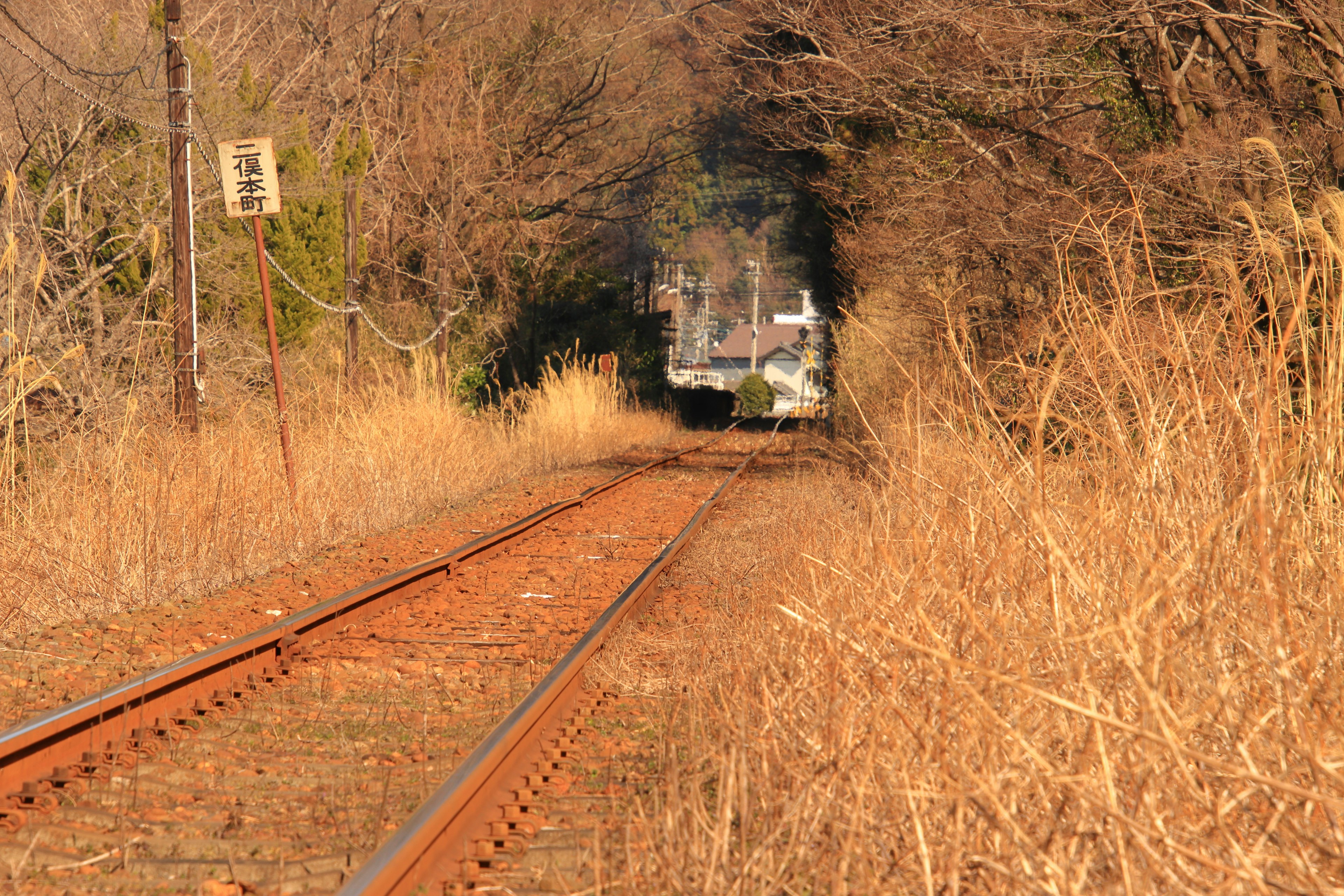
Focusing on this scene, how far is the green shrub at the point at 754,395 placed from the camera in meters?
54.5

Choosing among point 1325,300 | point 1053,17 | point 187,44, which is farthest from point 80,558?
point 187,44

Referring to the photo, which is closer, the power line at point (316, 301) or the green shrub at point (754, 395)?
the power line at point (316, 301)

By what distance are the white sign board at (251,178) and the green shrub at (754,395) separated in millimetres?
43235

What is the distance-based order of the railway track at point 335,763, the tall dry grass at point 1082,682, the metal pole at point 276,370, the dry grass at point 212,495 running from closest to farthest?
the tall dry grass at point 1082,682
the railway track at point 335,763
the dry grass at point 212,495
the metal pole at point 276,370

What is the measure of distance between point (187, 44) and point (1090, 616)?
1620 centimetres

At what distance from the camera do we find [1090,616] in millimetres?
3566

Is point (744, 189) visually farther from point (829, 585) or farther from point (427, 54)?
point (829, 585)

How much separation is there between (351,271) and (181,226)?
7065mm

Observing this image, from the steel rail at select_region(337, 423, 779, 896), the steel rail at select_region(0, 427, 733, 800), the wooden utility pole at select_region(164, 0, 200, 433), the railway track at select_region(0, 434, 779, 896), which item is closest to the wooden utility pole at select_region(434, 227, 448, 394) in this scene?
the wooden utility pole at select_region(164, 0, 200, 433)

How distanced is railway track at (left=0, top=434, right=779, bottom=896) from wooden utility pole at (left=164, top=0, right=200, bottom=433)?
4.99m

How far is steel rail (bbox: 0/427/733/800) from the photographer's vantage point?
377 cm

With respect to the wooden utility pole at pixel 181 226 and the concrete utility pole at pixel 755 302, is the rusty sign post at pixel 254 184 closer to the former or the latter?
the wooden utility pole at pixel 181 226

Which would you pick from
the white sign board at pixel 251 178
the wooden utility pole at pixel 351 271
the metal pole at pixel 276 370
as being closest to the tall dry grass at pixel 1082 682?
the metal pole at pixel 276 370

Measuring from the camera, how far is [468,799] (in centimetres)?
343
